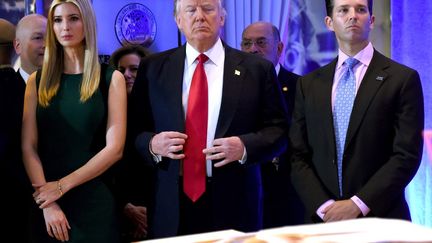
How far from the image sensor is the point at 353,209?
2676 mm

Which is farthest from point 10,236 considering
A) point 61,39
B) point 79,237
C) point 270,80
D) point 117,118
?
point 270,80

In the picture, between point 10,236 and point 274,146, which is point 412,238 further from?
point 10,236

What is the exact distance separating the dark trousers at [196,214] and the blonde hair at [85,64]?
67 cm

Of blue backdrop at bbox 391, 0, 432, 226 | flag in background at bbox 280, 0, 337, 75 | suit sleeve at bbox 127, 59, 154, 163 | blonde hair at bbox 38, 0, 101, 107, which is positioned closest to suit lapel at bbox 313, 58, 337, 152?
suit sleeve at bbox 127, 59, 154, 163

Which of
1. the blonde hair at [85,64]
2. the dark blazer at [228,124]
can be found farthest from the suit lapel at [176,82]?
the blonde hair at [85,64]

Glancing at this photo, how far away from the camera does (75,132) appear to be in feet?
9.71

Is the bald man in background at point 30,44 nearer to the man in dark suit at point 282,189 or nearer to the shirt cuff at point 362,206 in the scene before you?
the man in dark suit at point 282,189

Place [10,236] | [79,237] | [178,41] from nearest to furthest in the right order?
[79,237] < [10,236] < [178,41]

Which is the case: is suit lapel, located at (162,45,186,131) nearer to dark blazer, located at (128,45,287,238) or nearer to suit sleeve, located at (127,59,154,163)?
dark blazer, located at (128,45,287,238)

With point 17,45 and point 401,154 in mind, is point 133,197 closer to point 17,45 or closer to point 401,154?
point 17,45

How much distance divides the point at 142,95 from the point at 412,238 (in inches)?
86.6

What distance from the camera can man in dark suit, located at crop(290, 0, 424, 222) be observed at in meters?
2.70

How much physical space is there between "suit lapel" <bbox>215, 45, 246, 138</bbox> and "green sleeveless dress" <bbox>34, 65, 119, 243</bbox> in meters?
0.58

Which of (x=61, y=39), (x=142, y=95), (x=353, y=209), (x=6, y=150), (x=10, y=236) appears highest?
(x=61, y=39)
